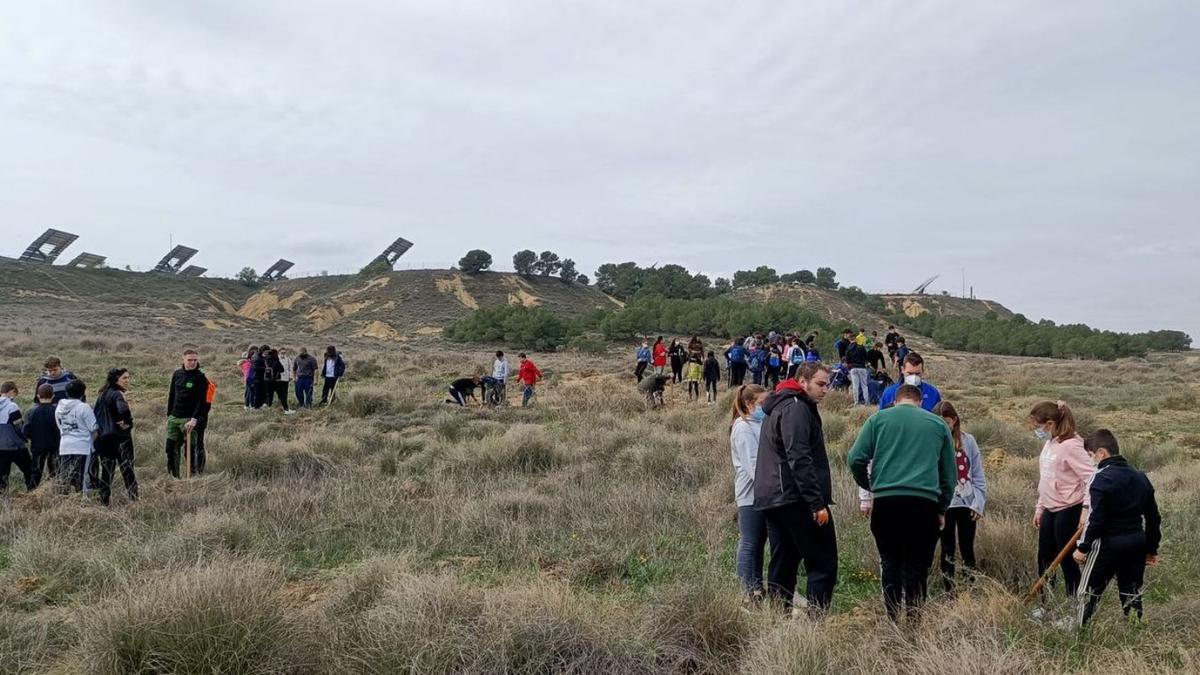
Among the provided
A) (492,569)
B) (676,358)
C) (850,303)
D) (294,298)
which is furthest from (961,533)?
(850,303)

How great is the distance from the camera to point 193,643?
3633mm

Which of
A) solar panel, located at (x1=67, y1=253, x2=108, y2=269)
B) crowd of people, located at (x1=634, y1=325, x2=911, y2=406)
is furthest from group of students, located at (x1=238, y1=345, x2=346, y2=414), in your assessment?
solar panel, located at (x1=67, y1=253, x2=108, y2=269)

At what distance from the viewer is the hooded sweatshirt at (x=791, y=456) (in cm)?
Result: 442

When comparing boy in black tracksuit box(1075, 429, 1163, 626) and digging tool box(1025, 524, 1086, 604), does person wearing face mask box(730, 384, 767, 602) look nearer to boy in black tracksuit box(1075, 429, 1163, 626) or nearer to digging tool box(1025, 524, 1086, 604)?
digging tool box(1025, 524, 1086, 604)

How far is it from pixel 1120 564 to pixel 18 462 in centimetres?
1070

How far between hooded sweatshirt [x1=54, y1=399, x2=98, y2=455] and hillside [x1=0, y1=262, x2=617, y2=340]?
50162 mm

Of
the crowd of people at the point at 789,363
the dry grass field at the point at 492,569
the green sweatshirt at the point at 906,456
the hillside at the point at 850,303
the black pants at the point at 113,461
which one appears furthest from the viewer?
the hillside at the point at 850,303

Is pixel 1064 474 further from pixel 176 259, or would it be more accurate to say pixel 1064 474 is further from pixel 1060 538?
pixel 176 259

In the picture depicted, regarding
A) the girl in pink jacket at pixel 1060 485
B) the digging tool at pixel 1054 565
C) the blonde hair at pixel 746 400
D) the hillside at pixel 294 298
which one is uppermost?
the hillside at pixel 294 298

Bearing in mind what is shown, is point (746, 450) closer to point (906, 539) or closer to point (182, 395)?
point (906, 539)

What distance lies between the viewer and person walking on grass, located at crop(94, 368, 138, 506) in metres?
8.16

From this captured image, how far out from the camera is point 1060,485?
5.29 metres

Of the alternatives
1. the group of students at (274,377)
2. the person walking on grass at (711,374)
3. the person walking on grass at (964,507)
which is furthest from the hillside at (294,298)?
the person walking on grass at (964,507)

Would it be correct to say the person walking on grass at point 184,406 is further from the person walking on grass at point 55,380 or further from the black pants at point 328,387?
the black pants at point 328,387
